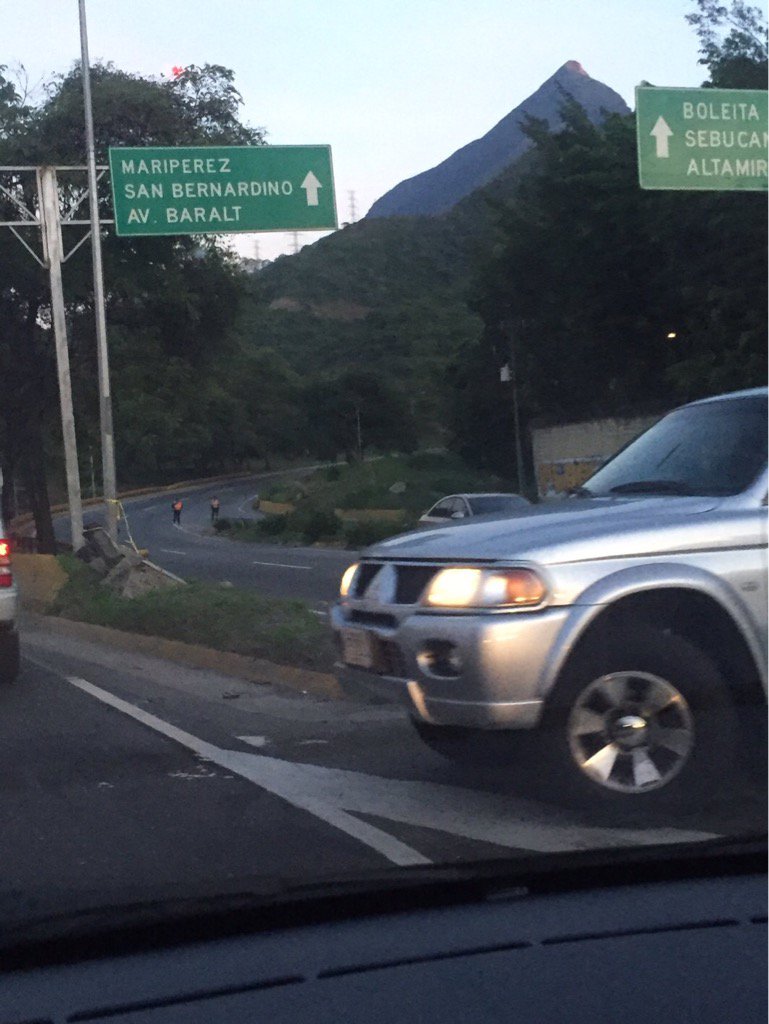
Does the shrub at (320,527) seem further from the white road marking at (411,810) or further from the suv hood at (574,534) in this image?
the suv hood at (574,534)

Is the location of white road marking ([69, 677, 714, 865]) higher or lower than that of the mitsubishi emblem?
lower

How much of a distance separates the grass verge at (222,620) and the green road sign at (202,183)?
16.1 ft

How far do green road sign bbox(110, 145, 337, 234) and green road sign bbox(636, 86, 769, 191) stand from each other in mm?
4163

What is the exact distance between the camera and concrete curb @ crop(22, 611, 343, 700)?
10047 millimetres

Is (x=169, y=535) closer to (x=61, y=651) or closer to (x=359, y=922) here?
(x=61, y=651)

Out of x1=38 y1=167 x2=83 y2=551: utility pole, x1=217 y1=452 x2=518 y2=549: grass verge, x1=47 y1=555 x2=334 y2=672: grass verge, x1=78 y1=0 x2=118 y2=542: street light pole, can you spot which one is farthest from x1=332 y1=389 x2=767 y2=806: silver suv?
x1=217 y1=452 x2=518 y2=549: grass verge

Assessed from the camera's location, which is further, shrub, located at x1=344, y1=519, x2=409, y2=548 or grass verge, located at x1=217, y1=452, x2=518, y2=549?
grass verge, located at x1=217, y1=452, x2=518, y2=549

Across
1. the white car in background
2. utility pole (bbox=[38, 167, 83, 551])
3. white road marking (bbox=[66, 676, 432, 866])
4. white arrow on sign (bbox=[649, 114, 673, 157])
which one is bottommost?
white road marking (bbox=[66, 676, 432, 866])

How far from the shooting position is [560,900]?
301cm

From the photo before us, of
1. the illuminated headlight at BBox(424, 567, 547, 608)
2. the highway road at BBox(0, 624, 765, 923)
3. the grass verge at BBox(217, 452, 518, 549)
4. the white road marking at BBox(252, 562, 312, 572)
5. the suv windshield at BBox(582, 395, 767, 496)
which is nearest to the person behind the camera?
the highway road at BBox(0, 624, 765, 923)

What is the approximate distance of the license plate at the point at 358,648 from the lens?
594 cm

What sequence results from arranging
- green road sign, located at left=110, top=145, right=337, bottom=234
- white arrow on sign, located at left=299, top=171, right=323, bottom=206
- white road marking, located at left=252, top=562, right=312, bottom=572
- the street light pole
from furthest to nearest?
1. white road marking, located at left=252, top=562, right=312, bottom=572
2. the street light pole
3. white arrow on sign, located at left=299, top=171, right=323, bottom=206
4. green road sign, located at left=110, top=145, right=337, bottom=234

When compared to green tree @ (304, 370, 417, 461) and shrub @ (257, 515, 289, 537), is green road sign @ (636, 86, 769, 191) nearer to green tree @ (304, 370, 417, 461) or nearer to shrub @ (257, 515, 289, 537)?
shrub @ (257, 515, 289, 537)

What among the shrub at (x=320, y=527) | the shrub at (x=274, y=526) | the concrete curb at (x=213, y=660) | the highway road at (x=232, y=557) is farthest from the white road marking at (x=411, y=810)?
the shrub at (x=274, y=526)
